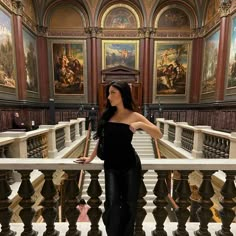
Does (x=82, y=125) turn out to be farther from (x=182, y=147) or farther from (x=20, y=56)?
(x=182, y=147)

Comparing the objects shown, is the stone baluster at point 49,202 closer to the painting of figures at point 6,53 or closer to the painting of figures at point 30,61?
the painting of figures at point 6,53

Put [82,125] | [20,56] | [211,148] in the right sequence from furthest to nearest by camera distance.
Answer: [82,125], [20,56], [211,148]

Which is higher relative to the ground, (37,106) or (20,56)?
(20,56)

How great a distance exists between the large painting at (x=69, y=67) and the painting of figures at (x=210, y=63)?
8.14 metres

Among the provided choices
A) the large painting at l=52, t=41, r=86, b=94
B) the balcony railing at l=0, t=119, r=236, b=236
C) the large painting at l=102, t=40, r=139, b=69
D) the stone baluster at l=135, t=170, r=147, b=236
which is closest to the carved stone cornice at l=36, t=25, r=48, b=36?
the large painting at l=52, t=41, r=86, b=94

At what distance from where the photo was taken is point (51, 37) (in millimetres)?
11945

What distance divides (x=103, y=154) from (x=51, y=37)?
12.9 metres

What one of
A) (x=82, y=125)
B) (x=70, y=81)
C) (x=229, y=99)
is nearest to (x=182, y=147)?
(x=229, y=99)

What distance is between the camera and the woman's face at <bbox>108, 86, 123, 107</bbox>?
1361mm

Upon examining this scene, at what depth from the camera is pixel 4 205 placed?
4.68 ft

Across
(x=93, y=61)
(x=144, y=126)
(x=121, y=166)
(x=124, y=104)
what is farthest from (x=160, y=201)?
(x=93, y=61)

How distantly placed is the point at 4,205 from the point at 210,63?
39.9ft

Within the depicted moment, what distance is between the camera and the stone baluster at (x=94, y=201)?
57.9 inches

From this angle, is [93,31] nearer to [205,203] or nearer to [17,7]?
[17,7]
